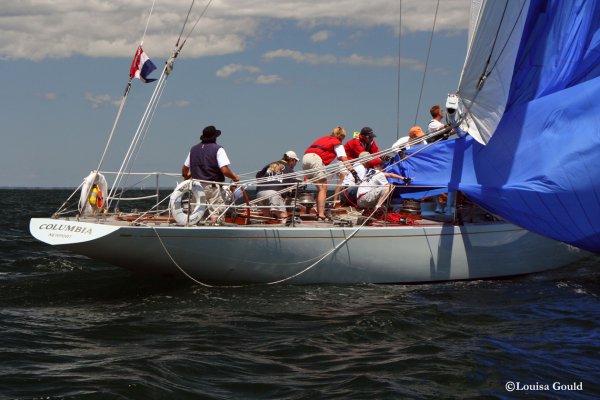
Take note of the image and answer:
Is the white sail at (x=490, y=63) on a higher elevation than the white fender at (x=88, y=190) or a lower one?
higher

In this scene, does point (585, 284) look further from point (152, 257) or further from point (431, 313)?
point (152, 257)

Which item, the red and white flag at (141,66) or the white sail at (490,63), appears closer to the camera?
the white sail at (490,63)

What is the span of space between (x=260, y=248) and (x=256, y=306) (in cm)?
92

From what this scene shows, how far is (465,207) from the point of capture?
1170cm

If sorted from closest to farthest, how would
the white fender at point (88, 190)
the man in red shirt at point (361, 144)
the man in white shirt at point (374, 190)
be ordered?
the white fender at point (88, 190), the man in white shirt at point (374, 190), the man in red shirt at point (361, 144)

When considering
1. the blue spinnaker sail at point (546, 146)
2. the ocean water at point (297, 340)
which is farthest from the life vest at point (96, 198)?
the blue spinnaker sail at point (546, 146)

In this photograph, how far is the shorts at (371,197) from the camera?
11.5 metres

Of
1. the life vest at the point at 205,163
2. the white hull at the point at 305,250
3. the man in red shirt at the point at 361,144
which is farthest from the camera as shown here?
the man in red shirt at the point at 361,144

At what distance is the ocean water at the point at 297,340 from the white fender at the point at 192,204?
0.90 m

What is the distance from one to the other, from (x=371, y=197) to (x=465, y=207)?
1.29 m

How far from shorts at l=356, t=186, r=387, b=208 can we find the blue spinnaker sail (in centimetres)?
50

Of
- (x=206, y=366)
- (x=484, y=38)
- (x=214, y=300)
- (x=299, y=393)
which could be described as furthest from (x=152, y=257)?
(x=484, y=38)

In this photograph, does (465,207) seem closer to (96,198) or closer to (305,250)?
(305,250)

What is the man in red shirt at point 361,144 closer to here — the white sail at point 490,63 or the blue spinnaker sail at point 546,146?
the blue spinnaker sail at point 546,146
